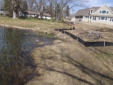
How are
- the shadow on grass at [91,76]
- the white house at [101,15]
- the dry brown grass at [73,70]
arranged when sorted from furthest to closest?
the white house at [101,15]
the shadow on grass at [91,76]
the dry brown grass at [73,70]

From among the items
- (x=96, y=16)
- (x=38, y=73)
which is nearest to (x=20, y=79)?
(x=38, y=73)

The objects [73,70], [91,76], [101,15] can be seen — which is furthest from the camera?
[101,15]

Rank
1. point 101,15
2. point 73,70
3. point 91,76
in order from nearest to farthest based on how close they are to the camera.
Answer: point 91,76
point 73,70
point 101,15

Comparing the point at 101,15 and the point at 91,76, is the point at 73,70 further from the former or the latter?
the point at 101,15

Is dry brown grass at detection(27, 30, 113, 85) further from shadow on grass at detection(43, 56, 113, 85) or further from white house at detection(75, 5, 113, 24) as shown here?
white house at detection(75, 5, 113, 24)

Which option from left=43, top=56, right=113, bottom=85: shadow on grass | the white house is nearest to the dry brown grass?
left=43, top=56, right=113, bottom=85: shadow on grass

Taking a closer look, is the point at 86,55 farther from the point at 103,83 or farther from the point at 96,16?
the point at 96,16

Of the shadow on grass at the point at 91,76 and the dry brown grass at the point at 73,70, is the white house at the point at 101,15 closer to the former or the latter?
the dry brown grass at the point at 73,70

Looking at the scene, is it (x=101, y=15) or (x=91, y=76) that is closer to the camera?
(x=91, y=76)

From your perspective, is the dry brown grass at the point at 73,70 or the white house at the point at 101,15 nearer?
the dry brown grass at the point at 73,70

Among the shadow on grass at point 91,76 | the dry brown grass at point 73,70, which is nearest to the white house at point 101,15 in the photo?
the dry brown grass at point 73,70

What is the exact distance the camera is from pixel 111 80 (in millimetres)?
5969

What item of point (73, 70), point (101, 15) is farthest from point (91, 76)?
point (101, 15)

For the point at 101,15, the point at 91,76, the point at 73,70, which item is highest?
the point at 101,15
